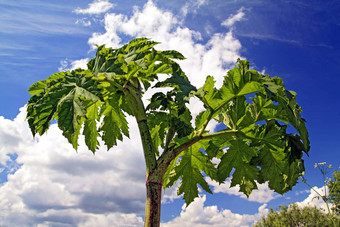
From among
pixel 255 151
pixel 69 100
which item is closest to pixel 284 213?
pixel 255 151

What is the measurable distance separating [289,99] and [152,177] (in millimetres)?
2330

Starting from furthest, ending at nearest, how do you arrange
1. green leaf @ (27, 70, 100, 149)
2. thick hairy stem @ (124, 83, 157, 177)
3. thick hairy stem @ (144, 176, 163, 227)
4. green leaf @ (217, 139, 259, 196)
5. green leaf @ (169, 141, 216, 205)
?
1. green leaf @ (169, 141, 216, 205)
2. green leaf @ (217, 139, 259, 196)
3. thick hairy stem @ (124, 83, 157, 177)
4. thick hairy stem @ (144, 176, 163, 227)
5. green leaf @ (27, 70, 100, 149)

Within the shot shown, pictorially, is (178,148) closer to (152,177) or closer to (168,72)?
(152,177)

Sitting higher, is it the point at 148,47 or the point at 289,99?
the point at 148,47

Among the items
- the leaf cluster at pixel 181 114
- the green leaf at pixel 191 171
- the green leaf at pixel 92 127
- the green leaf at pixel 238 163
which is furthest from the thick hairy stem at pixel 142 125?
Answer: the green leaf at pixel 238 163

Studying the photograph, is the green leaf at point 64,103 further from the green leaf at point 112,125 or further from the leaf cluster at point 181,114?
the green leaf at point 112,125

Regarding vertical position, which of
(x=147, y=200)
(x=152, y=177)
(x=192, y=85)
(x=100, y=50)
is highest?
(x=100, y=50)

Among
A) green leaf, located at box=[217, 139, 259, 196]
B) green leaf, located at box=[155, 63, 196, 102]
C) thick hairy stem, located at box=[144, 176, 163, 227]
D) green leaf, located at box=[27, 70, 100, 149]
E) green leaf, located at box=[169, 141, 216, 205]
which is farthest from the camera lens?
green leaf, located at box=[169, 141, 216, 205]

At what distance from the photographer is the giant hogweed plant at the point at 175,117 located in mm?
3738

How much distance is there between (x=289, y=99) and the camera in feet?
13.5

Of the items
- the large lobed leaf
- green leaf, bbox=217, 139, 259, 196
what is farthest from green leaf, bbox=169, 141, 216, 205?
green leaf, bbox=217, 139, 259, 196

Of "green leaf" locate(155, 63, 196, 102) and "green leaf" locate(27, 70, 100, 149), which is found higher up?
"green leaf" locate(155, 63, 196, 102)

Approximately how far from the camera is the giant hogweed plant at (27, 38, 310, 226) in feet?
12.3

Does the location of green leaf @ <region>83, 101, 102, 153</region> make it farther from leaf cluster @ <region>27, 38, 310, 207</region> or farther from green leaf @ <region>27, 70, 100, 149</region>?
green leaf @ <region>27, 70, 100, 149</region>
